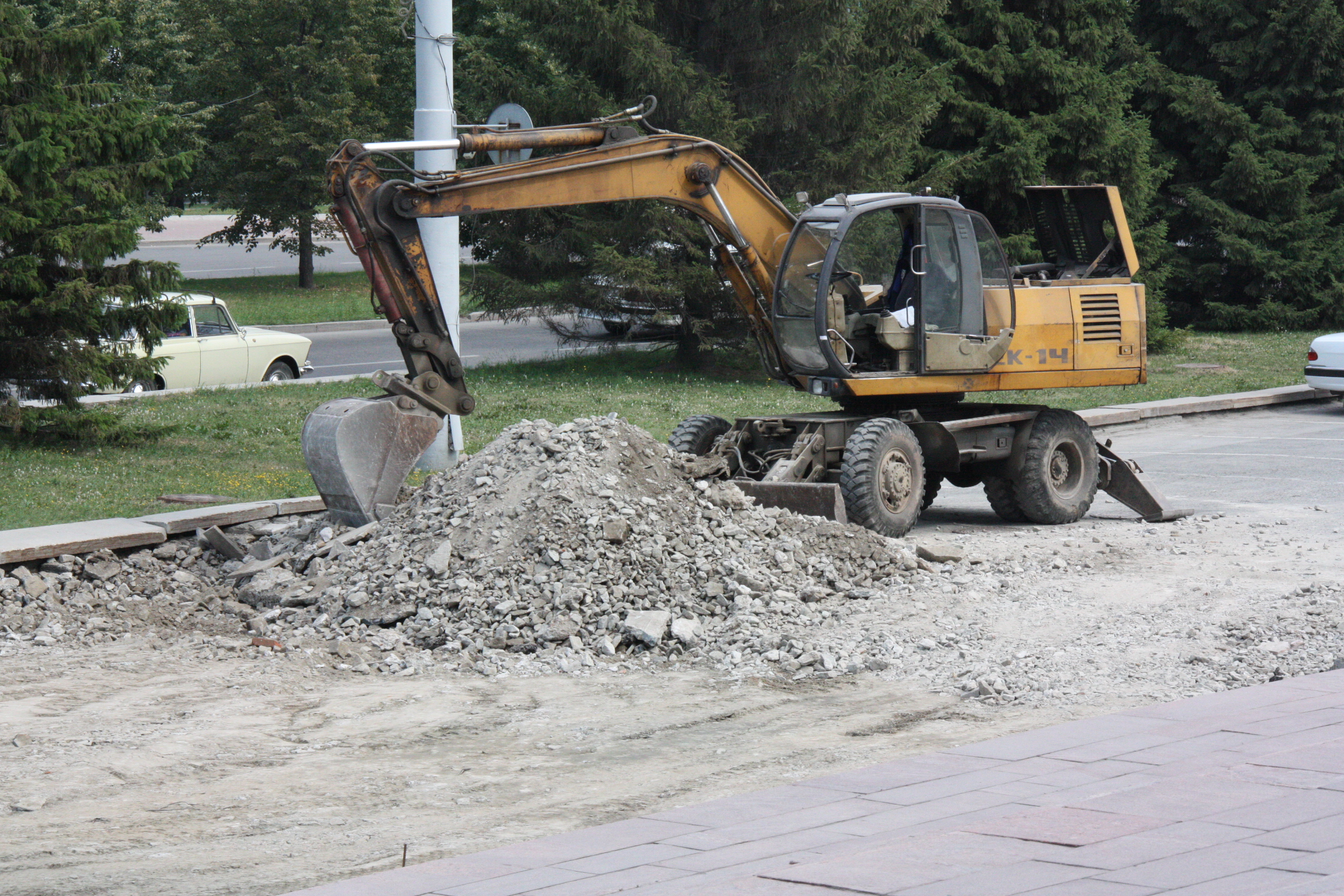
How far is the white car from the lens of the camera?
20.6 meters

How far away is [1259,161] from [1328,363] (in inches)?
517

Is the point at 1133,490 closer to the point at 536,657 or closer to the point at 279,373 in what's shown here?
the point at 536,657

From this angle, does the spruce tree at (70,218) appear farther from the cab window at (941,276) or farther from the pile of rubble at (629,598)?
the cab window at (941,276)

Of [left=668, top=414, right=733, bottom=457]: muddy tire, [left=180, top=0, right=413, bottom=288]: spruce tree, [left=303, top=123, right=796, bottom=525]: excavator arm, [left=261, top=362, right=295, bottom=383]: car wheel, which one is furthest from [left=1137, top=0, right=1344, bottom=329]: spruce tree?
[left=303, top=123, right=796, bottom=525]: excavator arm

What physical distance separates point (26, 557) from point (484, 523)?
3213 millimetres

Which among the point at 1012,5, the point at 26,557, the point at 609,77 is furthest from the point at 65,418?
the point at 1012,5

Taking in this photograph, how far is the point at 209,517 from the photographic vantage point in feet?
37.1

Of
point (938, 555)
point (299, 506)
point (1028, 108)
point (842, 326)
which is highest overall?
point (1028, 108)

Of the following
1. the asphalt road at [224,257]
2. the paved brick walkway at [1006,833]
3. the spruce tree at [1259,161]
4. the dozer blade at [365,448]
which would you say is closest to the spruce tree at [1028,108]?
the spruce tree at [1259,161]

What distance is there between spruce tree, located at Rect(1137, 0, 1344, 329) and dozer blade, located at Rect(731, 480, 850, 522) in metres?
23.9

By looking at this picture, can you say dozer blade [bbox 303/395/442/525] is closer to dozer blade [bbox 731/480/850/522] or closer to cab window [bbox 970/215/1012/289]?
dozer blade [bbox 731/480/850/522]

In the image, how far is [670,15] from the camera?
915 inches

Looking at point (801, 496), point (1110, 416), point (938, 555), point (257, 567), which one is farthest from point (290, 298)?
point (938, 555)

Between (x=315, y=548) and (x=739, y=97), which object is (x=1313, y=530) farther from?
(x=739, y=97)
